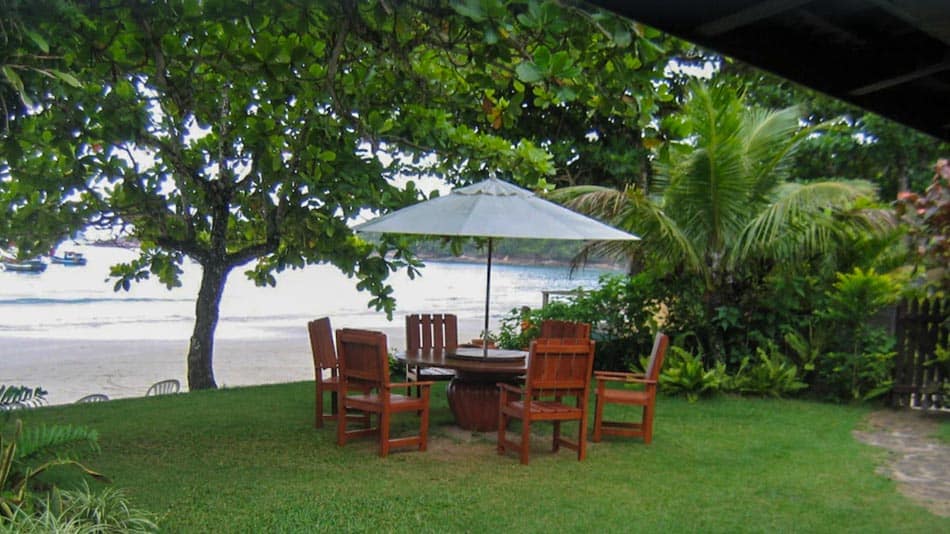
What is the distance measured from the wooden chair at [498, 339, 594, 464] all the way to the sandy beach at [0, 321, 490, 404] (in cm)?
846

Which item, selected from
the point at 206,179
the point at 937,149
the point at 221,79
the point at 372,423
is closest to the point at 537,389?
the point at 372,423

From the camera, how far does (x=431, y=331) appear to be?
9.45 metres

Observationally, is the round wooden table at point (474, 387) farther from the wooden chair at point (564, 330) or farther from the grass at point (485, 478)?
the wooden chair at point (564, 330)

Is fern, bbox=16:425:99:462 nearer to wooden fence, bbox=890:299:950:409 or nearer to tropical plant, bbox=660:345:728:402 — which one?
tropical plant, bbox=660:345:728:402

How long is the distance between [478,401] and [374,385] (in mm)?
1282

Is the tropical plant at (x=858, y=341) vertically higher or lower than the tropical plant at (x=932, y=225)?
lower

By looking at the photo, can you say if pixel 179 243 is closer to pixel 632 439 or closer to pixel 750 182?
pixel 632 439

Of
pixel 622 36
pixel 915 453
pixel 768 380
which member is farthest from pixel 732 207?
pixel 622 36

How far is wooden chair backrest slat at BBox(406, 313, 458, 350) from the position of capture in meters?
9.32

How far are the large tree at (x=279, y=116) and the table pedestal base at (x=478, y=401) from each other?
2442 mm

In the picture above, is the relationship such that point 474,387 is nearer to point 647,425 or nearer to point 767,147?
point 647,425

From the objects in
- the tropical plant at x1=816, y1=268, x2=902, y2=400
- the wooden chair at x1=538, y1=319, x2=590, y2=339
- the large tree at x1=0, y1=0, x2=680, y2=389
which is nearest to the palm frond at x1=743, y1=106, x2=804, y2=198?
the tropical plant at x1=816, y1=268, x2=902, y2=400

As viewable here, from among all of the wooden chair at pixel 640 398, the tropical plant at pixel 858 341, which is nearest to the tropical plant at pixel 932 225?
the tropical plant at pixel 858 341

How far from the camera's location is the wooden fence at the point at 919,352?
9797 mm
